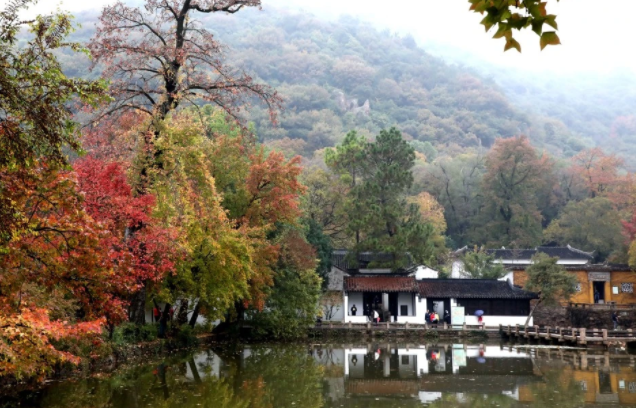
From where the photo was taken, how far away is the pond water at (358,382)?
1409 cm

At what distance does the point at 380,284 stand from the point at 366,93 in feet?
239

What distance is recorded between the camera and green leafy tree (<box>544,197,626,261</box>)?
5056cm

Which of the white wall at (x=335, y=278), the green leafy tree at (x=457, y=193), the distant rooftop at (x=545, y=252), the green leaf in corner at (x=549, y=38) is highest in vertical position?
the green leafy tree at (x=457, y=193)

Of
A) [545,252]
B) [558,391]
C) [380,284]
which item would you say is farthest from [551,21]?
[545,252]

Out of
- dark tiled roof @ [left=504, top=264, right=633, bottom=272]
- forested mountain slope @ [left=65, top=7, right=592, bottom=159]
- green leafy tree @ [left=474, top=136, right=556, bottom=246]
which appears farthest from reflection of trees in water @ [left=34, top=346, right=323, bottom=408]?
forested mountain slope @ [left=65, top=7, right=592, bottom=159]

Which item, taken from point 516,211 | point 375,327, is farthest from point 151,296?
point 516,211

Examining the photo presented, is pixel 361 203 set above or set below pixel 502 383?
above

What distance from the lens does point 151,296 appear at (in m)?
22.9

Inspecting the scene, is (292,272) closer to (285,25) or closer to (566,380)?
(566,380)

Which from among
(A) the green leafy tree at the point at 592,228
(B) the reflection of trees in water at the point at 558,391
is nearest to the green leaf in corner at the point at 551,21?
(B) the reflection of trees in water at the point at 558,391

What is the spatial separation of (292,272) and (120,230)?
15178 mm

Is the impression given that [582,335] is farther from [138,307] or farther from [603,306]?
[138,307]

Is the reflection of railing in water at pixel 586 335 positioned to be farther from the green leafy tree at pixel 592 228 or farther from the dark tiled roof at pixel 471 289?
the green leafy tree at pixel 592 228

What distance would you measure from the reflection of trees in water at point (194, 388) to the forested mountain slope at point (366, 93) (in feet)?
158
